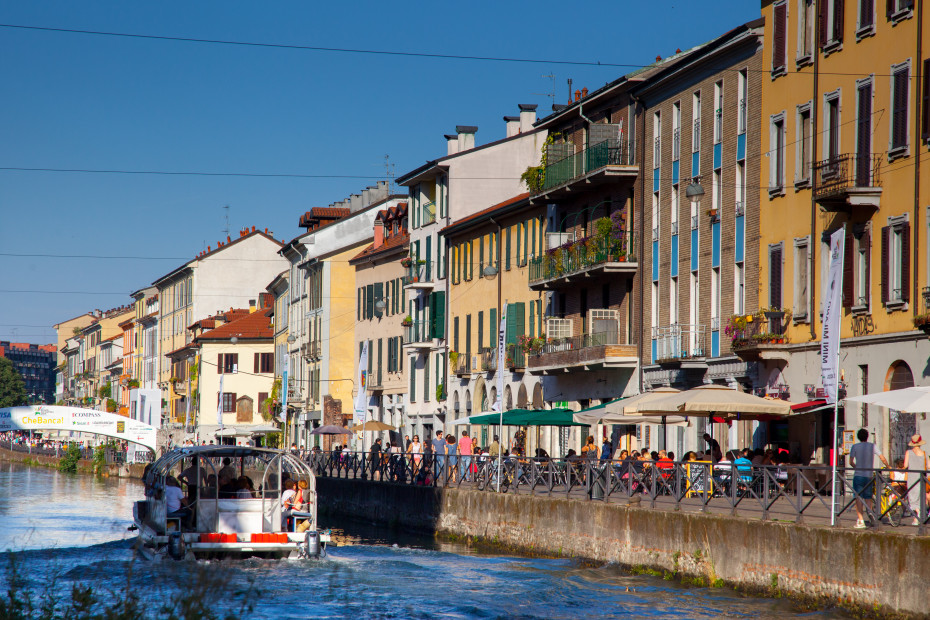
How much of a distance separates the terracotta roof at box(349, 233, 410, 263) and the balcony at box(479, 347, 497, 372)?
1336cm

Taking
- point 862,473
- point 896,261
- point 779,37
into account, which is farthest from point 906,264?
point 862,473

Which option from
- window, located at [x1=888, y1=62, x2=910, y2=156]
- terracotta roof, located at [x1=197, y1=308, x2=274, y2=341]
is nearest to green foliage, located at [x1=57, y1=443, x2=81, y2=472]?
terracotta roof, located at [x1=197, y1=308, x2=274, y2=341]

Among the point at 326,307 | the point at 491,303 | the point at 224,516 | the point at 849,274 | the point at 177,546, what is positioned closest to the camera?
the point at 177,546

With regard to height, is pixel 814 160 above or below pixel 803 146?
below

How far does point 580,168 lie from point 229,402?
173 ft

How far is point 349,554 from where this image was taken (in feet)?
91.5

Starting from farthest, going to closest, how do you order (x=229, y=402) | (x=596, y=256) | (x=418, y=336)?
(x=229, y=402) < (x=418, y=336) < (x=596, y=256)

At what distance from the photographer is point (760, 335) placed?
108 feet

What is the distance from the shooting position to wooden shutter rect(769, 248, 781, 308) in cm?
3294

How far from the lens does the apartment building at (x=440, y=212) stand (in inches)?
2253

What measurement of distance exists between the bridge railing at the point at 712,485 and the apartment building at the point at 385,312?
2742 centimetres

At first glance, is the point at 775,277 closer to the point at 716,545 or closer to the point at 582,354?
the point at 582,354

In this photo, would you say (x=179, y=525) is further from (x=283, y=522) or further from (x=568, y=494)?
(x=568, y=494)

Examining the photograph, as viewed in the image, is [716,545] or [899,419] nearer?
[716,545]
